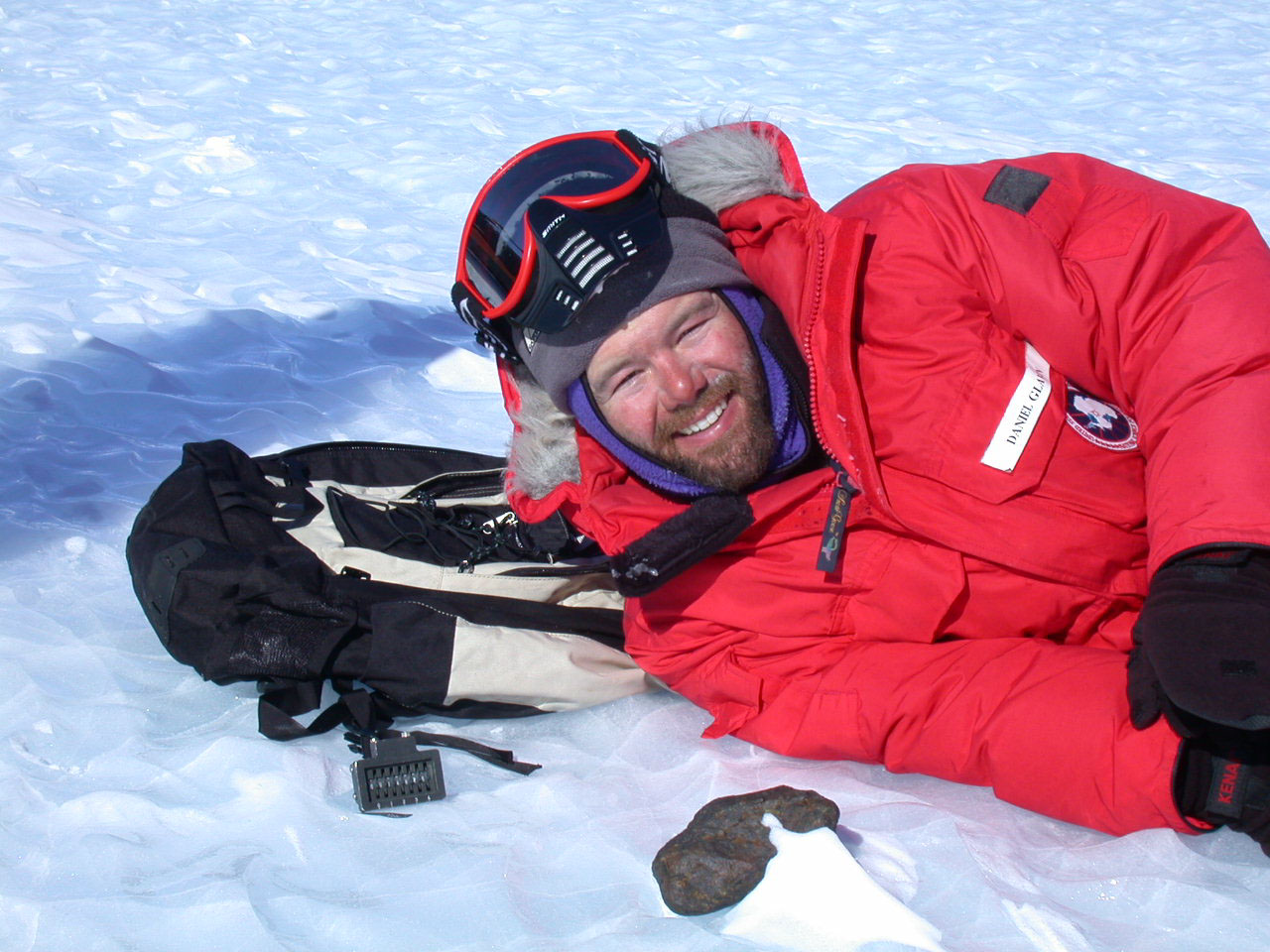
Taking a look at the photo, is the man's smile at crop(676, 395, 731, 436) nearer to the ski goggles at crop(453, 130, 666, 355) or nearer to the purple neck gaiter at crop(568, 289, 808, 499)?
the purple neck gaiter at crop(568, 289, 808, 499)

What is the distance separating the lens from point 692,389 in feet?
7.22

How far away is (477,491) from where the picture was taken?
293 cm

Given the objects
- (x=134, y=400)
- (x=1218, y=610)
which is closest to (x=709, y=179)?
(x=1218, y=610)

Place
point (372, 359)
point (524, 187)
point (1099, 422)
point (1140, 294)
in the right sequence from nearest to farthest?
1. point (1140, 294)
2. point (1099, 422)
3. point (524, 187)
4. point (372, 359)

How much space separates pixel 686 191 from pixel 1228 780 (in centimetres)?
145

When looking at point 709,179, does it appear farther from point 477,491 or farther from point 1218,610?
point 1218,610

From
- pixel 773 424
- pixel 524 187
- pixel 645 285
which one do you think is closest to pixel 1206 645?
pixel 773 424

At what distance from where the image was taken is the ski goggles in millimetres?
2246

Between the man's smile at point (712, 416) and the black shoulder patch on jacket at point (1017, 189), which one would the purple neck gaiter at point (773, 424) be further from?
the black shoulder patch on jacket at point (1017, 189)

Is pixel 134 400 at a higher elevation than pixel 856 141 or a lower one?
lower

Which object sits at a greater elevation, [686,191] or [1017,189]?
[1017,189]

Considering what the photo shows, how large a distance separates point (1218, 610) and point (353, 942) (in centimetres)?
134

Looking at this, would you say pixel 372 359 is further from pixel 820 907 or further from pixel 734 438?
pixel 820 907

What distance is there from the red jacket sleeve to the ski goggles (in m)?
0.45
